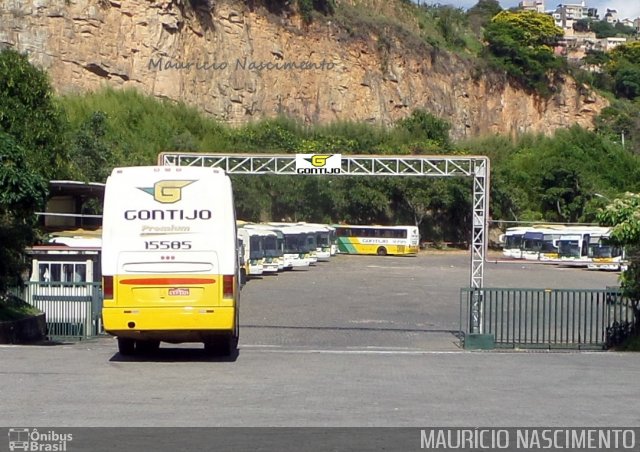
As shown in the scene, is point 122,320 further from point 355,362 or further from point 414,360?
point 414,360

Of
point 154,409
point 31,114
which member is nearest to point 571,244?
point 31,114

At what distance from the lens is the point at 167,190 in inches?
658

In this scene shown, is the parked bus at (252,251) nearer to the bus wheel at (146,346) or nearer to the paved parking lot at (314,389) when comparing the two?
the paved parking lot at (314,389)

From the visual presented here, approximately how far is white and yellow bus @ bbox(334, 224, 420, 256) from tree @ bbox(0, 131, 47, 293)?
5550cm

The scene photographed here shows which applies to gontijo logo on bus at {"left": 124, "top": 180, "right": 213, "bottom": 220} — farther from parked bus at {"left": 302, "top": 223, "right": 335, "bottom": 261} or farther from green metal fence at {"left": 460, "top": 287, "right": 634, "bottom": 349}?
parked bus at {"left": 302, "top": 223, "right": 335, "bottom": 261}

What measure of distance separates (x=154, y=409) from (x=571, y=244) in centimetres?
6390

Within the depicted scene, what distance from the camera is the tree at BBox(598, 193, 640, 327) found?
79.3 feet

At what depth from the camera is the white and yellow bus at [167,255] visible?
16.5 m

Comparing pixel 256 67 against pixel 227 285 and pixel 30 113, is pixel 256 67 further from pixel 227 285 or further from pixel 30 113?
pixel 227 285

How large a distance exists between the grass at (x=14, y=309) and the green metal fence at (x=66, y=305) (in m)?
0.66

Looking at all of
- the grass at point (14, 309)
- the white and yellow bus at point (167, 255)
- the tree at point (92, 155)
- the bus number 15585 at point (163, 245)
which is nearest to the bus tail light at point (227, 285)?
the white and yellow bus at point (167, 255)

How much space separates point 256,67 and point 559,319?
65.3m

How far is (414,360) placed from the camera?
18.6 meters

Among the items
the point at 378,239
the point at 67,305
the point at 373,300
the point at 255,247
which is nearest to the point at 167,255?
the point at 67,305
